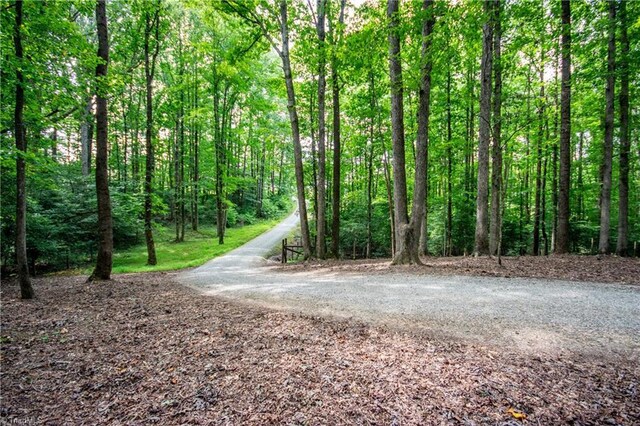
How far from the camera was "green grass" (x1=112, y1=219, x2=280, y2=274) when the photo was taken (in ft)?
44.7

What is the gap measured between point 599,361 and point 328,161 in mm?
18023

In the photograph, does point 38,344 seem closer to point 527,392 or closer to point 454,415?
point 454,415

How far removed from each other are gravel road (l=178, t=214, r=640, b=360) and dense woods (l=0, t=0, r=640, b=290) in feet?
8.05

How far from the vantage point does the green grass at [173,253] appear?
44.7 feet

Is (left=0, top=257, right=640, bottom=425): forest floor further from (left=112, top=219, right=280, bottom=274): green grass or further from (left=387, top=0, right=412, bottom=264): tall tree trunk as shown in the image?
(left=112, top=219, right=280, bottom=274): green grass

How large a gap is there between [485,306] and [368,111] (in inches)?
477

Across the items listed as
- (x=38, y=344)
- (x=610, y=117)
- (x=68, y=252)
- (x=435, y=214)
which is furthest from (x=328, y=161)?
(x=38, y=344)

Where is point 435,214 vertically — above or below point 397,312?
above

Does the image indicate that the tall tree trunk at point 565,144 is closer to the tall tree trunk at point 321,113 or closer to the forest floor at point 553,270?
the forest floor at point 553,270

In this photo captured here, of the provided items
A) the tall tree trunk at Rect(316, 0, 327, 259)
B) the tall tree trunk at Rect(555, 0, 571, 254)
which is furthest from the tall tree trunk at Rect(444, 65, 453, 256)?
the tall tree trunk at Rect(316, 0, 327, 259)

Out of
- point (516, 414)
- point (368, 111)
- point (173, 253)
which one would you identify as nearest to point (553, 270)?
point (516, 414)

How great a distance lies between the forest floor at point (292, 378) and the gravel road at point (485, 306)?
338 millimetres

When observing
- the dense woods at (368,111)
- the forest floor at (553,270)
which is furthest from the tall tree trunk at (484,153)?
the forest floor at (553,270)

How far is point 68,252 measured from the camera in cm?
1367
